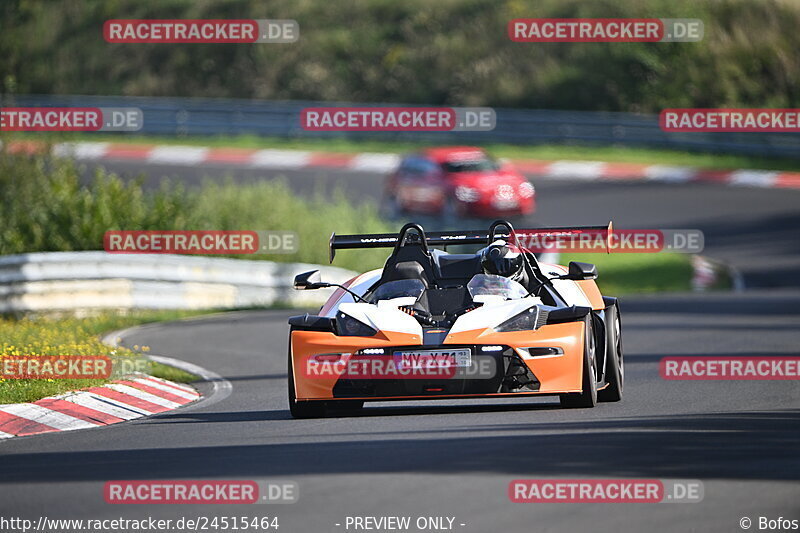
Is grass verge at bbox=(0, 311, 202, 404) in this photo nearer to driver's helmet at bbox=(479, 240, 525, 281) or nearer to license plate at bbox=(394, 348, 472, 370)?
license plate at bbox=(394, 348, 472, 370)

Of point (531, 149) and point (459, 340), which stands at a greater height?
point (531, 149)

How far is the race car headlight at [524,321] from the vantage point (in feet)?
36.3

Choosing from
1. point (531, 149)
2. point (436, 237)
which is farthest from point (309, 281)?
point (531, 149)

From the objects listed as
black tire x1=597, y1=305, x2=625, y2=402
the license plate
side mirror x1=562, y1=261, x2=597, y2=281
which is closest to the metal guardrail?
black tire x1=597, y1=305, x2=625, y2=402

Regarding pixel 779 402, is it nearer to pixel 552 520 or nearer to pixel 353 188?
pixel 552 520

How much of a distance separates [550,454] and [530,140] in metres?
33.2

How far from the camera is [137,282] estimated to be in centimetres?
2200

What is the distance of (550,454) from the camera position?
895 cm

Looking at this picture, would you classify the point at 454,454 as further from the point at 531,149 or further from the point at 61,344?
the point at 531,149

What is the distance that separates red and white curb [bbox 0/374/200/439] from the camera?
11461mm

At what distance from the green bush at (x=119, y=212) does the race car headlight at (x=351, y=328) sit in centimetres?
1283

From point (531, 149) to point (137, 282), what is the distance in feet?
68.6

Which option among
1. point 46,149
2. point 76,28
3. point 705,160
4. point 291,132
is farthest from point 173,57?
point 46,149

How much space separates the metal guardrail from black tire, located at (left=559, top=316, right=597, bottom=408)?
27862mm
